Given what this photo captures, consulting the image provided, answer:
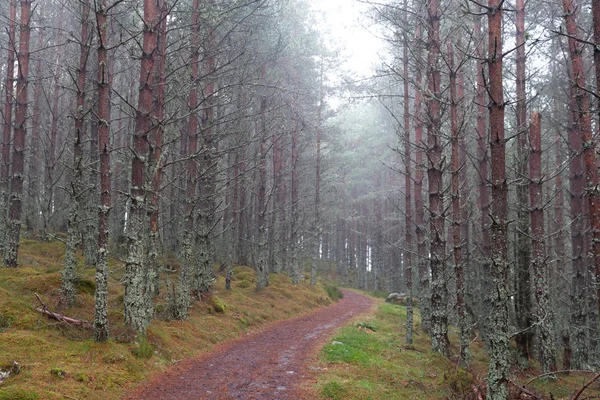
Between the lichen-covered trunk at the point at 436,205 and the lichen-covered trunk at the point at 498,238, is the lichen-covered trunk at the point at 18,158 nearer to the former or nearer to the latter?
the lichen-covered trunk at the point at 436,205

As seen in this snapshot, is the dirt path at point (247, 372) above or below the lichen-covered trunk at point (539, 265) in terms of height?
below

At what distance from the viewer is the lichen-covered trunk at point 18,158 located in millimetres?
10172

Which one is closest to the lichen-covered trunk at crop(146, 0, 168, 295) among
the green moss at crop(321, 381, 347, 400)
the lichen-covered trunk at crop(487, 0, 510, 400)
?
the green moss at crop(321, 381, 347, 400)

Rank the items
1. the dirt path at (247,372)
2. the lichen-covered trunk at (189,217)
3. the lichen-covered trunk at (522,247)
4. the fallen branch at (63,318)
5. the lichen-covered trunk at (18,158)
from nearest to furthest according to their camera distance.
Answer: the dirt path at (247,372) → the fallen branch at (63,318) → the lichen-covered trunk at (18,158) → the lichen-covered trunk at (189,217) → the lichen-covered trunk at (522,247)

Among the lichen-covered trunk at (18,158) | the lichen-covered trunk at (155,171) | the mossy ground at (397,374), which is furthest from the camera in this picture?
the lichen-covered trunk at (18,158)

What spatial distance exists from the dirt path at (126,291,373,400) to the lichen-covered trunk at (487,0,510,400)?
2.99 meters

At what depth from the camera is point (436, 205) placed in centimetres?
944

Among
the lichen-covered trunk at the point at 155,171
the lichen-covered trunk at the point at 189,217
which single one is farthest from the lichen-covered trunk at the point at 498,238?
the lichen-covered trunk at the point at 189,217

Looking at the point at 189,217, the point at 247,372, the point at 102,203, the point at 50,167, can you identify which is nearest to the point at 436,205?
the point at 247,372

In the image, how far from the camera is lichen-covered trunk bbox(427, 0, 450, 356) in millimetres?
9266

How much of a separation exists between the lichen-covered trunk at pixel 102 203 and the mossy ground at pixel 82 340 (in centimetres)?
50

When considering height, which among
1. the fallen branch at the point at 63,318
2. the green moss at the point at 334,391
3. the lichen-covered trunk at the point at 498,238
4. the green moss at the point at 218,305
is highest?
the lichen-covered trunk at the point at 498,238

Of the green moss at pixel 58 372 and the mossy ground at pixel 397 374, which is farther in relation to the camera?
the mossy ground at pixel 397 374

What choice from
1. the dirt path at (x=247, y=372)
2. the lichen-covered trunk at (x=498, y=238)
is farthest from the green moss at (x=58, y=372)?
the lichen-covered trunk at (x=498, y=238)
